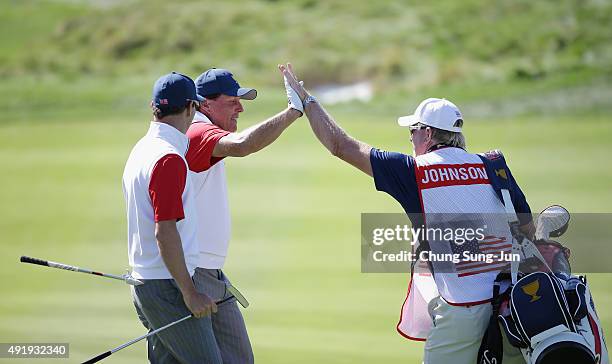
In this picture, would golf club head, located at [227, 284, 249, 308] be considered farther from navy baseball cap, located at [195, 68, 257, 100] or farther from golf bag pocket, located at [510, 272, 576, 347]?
golf bag pocket, located at [510, 272, 576, 347]

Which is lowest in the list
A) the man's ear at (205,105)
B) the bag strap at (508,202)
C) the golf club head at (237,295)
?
the golf club head at (237,295)

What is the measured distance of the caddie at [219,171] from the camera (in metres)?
4.68

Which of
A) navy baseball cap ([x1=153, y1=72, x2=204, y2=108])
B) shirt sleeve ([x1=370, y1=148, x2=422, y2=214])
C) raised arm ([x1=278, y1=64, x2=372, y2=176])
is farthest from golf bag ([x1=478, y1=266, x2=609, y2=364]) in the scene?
navy baseball cap ([x1=153, y1=72, x2=204, y2=108])

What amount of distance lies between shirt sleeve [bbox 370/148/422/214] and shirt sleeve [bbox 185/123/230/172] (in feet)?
2.76

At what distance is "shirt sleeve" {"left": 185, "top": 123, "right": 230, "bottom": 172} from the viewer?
188 inches

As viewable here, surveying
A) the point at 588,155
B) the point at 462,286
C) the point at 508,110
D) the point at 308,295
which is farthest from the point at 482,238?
the point at 508,110

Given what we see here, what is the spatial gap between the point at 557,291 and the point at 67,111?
556 inches

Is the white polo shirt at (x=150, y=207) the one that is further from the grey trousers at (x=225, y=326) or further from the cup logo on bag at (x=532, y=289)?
the cup logo on bag at (x=532, y=289)

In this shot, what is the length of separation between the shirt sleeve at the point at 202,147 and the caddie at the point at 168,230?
35cm

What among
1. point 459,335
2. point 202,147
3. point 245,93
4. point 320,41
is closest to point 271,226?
point 245,93

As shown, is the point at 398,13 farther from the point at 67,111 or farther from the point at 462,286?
the point at 462,286

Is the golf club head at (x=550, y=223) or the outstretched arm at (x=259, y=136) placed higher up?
the outstretched arm at (x=259, y=136)

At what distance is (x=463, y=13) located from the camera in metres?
19.0

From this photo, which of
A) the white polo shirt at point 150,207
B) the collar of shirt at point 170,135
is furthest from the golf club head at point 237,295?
the collar of shirt at point 170,135
